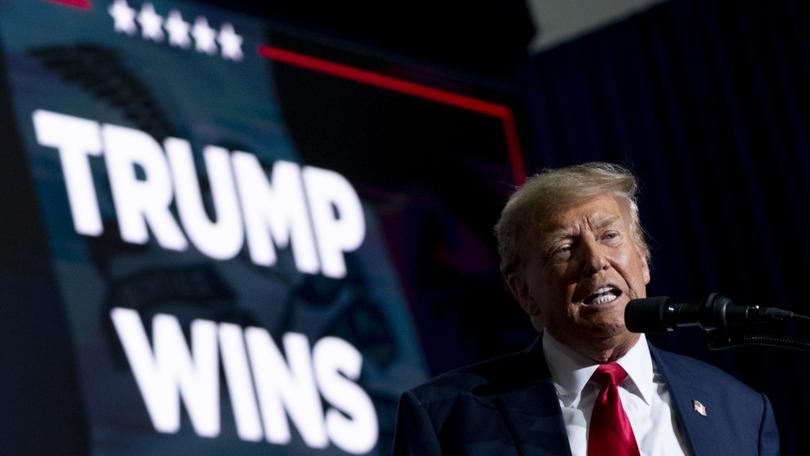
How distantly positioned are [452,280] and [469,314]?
0.13m

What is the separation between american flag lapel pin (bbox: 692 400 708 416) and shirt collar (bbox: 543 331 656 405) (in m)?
0.07

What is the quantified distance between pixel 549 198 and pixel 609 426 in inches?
16.5

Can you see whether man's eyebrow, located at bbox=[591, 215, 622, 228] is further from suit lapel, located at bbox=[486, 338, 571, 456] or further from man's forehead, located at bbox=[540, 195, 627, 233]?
suit lapel, located at bbox=[486, 338, 571, 456]

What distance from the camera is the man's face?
2.21 metres

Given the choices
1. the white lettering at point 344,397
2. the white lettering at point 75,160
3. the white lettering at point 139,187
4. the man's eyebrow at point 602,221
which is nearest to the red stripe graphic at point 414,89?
the white lettering at point 139,187

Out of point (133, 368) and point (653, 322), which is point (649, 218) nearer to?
point (133, 368)

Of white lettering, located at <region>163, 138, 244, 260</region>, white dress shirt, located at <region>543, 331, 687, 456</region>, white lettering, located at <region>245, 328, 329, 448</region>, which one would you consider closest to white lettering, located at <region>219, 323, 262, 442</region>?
white lettering, located at <region>245, 328, 329, 448</region>

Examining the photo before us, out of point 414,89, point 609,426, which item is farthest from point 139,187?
point 609,426

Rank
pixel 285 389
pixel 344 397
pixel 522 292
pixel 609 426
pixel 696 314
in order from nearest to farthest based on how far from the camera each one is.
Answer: pixel 696 314 → pixel 609 426 → pixel 522 292 → pixel 285 389 → pixel 344 397

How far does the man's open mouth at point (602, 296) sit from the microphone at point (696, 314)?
0.38m

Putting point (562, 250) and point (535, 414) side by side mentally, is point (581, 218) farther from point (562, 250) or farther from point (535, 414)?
point (535, 414)

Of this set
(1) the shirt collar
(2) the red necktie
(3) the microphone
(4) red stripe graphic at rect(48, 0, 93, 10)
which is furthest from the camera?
(4) red stripe graphic at rect(48, 0, 93, 10)

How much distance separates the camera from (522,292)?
2.40 metres

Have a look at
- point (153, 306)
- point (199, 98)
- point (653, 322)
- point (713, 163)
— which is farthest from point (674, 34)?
A: point (653, 322)
